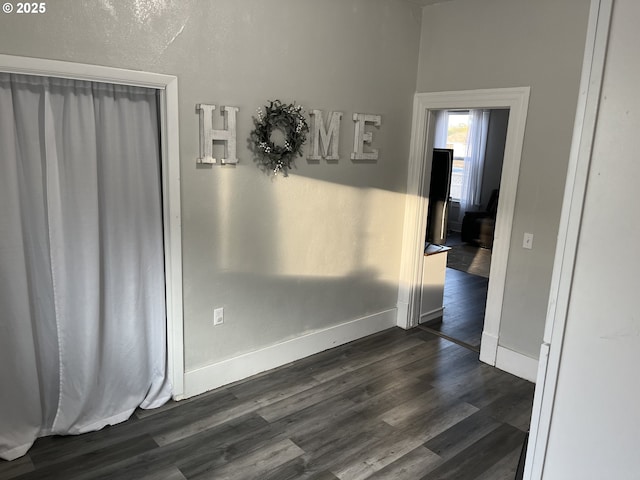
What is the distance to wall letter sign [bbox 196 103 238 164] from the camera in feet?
9.61

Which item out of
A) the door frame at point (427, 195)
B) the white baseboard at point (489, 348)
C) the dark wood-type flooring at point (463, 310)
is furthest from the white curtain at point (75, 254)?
the dark wood-type flooring at point (463, 310)

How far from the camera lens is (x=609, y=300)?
875mm

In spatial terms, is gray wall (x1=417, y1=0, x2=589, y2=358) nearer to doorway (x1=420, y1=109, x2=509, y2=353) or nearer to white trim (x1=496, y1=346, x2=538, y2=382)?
white trim (x1=496, y1=346, x2=538, y2=382)

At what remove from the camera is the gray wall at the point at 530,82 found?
3289mm

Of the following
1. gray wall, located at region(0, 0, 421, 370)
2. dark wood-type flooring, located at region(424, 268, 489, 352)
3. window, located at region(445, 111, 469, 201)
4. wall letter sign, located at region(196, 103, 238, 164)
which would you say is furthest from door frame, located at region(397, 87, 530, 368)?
window, located at region(445, 111, 469, 201)

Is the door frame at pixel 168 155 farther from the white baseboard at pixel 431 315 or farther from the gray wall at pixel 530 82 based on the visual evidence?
the white baseboard at pixel 431 315

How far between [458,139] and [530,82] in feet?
20.0

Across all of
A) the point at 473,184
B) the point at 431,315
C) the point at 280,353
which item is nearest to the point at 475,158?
the point at 473,184

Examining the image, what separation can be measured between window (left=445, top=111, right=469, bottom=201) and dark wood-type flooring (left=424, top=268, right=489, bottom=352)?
3294mm

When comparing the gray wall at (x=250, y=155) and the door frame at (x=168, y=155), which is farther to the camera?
the gray wall at (x=250, y=155)

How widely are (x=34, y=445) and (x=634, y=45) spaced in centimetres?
325

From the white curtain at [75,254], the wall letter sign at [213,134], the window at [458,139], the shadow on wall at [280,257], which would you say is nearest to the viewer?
the white curtain at [75,254]

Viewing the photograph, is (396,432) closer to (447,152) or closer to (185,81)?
(185,81)

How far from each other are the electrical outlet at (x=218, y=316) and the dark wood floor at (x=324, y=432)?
51 centimetres
